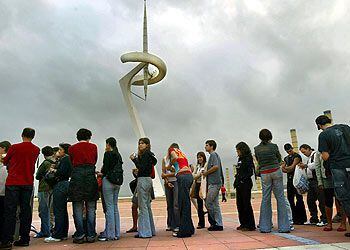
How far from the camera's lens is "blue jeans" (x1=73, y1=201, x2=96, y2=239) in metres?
4.33

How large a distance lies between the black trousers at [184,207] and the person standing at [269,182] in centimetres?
106

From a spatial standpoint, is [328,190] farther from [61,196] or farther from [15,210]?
[15,210]

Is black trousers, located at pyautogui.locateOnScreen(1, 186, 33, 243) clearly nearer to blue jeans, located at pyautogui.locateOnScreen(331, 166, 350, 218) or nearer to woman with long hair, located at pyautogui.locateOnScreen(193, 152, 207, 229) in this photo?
woman with long hair, located at pyautogui.locateOnScreen(193, 152, 207, 229)

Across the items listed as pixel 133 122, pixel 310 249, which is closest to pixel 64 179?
pixel 310 249

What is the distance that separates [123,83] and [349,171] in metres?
23.0

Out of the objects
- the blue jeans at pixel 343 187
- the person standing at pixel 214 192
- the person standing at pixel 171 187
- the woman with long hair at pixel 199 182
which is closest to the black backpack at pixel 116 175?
the person standing at pixel 171 187

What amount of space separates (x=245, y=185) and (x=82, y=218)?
8.00 ft

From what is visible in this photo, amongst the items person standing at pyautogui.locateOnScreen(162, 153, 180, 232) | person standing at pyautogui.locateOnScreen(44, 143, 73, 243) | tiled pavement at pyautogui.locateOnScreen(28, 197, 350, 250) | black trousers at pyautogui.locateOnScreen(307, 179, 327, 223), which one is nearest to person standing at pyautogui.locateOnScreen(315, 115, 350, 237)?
tiled pavement at pyautogui.locateOnScreen(28, 197, 350, 250)

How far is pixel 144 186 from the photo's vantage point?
469cm

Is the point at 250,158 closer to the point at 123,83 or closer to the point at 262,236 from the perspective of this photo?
the point at 262,236

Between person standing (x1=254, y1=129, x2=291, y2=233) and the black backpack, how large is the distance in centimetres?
202

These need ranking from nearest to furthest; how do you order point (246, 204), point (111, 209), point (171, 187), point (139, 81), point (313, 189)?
point (111, 209)
point (246, 204)
point (171, 187)
point (313, 189)
point (139, 81)

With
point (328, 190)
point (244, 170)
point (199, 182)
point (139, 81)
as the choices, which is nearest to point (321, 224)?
point (328, 190)

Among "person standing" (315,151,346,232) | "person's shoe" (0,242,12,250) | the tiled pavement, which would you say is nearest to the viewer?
the tiled pavement
